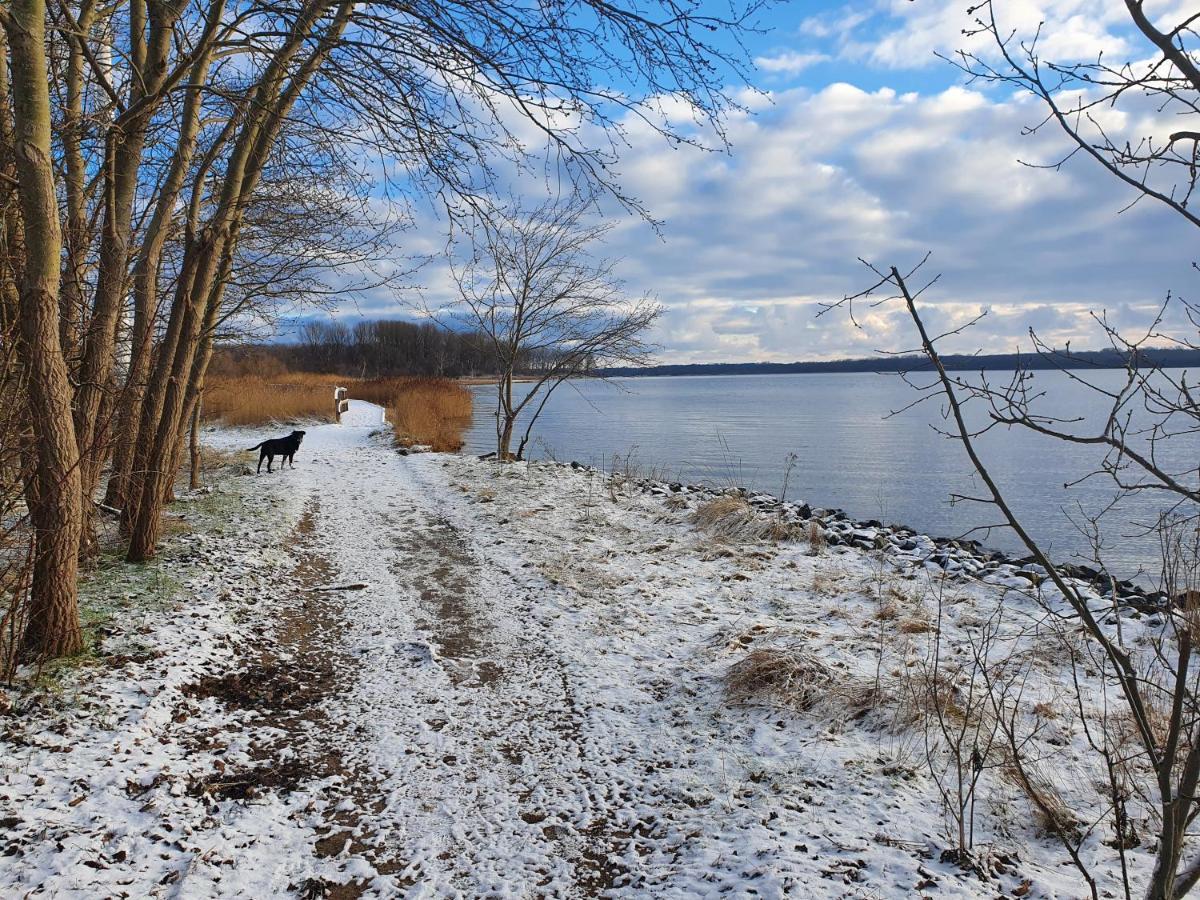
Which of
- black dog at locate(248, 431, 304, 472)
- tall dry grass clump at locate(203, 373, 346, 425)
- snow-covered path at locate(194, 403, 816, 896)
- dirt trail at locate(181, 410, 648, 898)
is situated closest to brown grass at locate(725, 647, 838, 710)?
snow-covered path at locate(194, 403, 816, 896)

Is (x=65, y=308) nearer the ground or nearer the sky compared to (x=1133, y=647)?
nearer the sky

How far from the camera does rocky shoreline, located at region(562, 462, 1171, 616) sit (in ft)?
25.2

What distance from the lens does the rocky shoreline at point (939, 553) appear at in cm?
769

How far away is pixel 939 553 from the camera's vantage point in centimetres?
886

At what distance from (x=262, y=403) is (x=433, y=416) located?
779 cm

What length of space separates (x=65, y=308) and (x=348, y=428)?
20.6 meters

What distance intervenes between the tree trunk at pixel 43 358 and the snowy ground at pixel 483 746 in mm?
440

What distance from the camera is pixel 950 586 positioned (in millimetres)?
7570

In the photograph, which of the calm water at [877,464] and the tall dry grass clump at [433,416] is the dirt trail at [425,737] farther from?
the tall dry grass clump at [433,416]

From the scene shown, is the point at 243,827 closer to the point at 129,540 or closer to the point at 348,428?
the point at 129,540

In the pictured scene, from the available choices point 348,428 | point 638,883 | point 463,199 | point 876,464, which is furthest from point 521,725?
point 348,428

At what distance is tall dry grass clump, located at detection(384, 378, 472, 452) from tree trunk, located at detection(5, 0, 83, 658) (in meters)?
15.3

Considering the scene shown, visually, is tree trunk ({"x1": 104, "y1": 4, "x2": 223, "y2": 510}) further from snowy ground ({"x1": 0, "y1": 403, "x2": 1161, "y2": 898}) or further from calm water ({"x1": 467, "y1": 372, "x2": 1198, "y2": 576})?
calm water ({"x1": 467, "y1": 372, "x2": 1198, "y2": 576})

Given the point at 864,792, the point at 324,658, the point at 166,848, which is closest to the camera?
the point at 166,848
